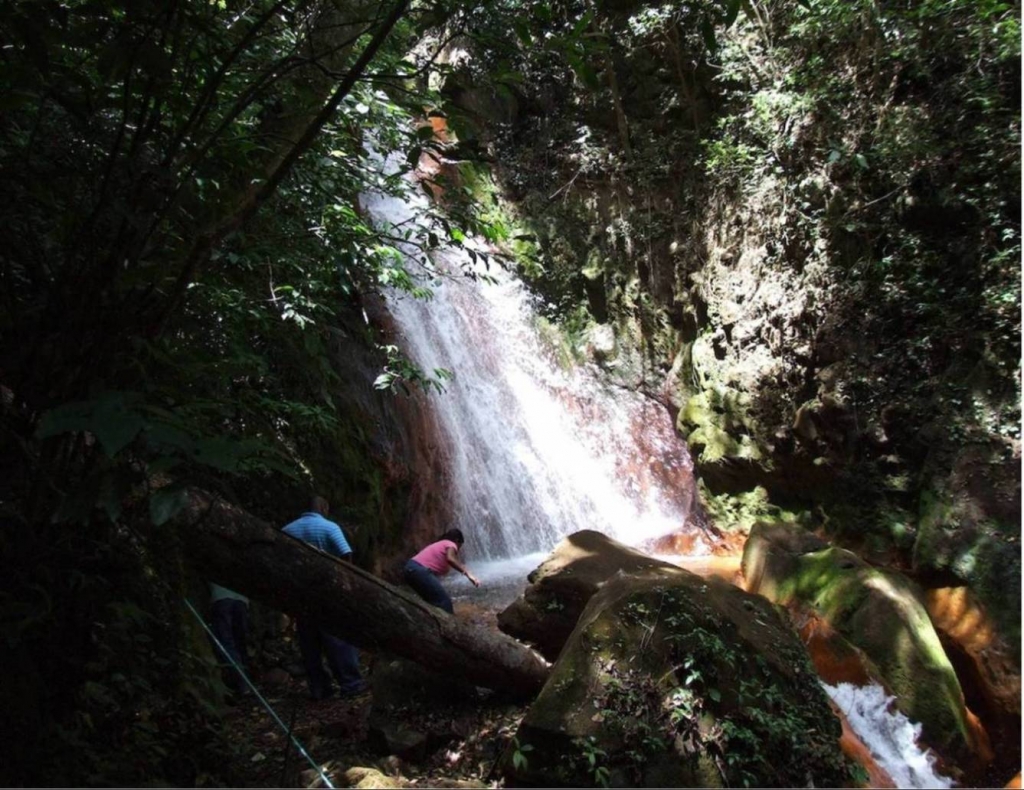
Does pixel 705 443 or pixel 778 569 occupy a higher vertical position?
pixel 705 443

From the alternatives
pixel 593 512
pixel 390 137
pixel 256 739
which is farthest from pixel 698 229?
pixel 256 739

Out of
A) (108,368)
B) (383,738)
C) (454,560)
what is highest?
(108,368)

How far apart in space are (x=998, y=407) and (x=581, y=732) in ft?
18.7

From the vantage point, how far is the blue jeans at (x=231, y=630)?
5.25 m

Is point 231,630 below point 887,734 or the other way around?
the other way around

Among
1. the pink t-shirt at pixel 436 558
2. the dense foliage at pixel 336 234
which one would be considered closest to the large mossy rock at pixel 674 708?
the dense foliage at pixel 336 234

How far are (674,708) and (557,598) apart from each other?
2026mm

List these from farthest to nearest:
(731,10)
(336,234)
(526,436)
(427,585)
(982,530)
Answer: (526,436) → (982,530) → (427,585) → (336,234) → (731,10)

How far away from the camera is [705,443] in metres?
10.8

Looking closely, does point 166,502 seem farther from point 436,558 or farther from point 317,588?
point 436,558

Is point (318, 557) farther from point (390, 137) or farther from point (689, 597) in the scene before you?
point (390, 137)

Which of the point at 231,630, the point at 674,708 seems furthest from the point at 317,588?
the point at 231,630

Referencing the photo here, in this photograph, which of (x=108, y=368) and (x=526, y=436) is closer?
(x=108, y=368)

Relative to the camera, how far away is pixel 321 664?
524cm
